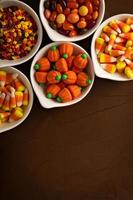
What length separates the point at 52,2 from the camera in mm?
952

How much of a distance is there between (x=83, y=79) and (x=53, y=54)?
0.35ft

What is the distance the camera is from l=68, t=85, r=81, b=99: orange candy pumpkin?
96cm

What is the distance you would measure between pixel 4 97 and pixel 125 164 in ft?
1.29

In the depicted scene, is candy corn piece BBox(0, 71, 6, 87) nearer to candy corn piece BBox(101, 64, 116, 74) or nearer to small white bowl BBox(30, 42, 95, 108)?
small white bowl BBox(30, 42, 95, 108)

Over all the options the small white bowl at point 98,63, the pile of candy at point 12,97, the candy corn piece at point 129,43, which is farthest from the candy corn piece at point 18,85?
the candy corn piece at point 129,43

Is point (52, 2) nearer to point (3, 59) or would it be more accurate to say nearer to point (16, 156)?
point (3, 59)

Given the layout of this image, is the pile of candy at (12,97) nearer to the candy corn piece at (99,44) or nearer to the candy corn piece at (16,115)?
the candy corn piece at (16,115)

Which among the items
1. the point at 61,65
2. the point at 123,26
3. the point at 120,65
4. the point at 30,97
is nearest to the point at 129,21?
the point at 123,26

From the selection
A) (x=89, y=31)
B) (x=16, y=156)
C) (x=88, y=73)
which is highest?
(x=89, y=31)

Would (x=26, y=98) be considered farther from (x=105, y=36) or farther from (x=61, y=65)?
(x=105, y=36)

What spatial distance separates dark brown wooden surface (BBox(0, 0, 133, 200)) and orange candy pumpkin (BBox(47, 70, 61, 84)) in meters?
0.08

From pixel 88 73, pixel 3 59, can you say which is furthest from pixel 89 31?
pixel 3 59

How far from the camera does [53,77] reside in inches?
37.6

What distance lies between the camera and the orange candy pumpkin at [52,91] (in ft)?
3.16
